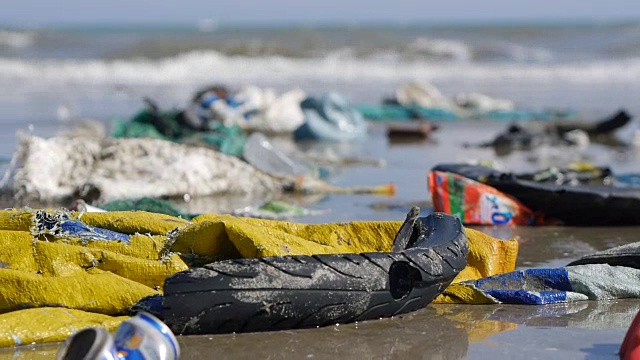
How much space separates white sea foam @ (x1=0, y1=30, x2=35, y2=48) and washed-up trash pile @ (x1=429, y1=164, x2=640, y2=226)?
27047 millimetres

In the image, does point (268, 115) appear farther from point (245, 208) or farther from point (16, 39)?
point (16, 39)

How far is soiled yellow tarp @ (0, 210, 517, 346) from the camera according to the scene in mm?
3980

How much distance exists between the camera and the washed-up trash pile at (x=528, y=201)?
21.5ft

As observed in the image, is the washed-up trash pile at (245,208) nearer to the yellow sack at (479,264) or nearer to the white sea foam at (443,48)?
the yellow sack at (479,264)

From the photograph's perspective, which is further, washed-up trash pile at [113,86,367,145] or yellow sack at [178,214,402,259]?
washed-up trash pile at [113,86,367,145]

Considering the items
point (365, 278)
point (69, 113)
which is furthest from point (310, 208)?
point (69, 113)

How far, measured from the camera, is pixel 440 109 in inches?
612

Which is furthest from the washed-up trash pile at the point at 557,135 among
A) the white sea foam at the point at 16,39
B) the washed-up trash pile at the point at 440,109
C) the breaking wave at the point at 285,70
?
the white sea foam at the point at 16,39

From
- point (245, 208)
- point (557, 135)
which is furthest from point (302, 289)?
point (557, 135)

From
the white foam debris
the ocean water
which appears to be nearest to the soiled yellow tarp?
the white foam debris

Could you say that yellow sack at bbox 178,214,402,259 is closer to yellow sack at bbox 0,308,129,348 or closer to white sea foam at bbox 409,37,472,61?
yellow sack at bbox 0,308,129,348

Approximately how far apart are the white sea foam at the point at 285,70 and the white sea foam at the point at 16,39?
5.47 meters

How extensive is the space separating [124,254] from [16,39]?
1187 inches

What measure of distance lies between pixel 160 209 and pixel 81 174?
5.59 feet
